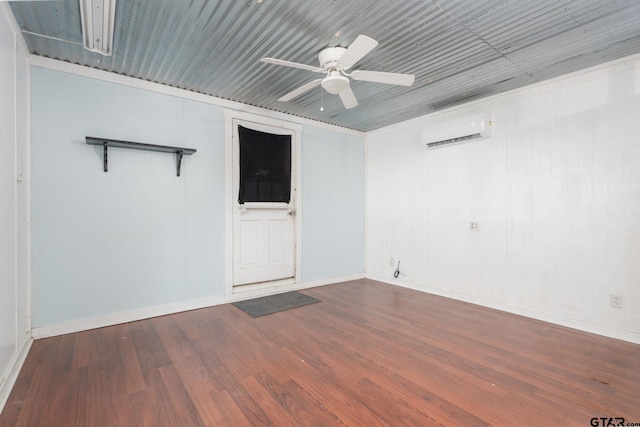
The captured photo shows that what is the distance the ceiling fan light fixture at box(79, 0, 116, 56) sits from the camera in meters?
1.91

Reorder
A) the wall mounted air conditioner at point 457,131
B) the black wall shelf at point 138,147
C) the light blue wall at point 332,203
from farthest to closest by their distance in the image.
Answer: the light blue wall at point 332,203 < the wall mounted air conditioner at point 457,131 < the black wall shelf at point 138,147

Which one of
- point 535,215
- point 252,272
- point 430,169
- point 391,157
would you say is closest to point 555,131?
point 535,215

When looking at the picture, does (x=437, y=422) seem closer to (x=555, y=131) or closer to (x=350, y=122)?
(x=555, y=131)

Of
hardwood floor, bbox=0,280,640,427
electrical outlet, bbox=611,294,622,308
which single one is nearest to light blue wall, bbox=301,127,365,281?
hardwood floor, bbox=0,280,640,427

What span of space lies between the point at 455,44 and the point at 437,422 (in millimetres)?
2766

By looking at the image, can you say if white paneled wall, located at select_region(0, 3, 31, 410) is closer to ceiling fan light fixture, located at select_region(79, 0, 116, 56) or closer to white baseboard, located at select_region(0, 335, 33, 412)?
white baseboard, located at select_region(0, 335, 33, 412)

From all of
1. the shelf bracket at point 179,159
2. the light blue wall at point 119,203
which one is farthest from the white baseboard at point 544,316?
the shelf bracket at point 179,159

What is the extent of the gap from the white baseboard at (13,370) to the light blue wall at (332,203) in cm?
296

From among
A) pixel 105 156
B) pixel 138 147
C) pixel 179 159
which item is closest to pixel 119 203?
pixel 105 156

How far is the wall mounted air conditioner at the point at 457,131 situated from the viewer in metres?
3.54

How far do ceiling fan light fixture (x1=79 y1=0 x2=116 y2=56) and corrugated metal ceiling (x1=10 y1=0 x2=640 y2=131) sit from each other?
0.10 m

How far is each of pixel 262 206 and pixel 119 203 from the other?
64.0 inches

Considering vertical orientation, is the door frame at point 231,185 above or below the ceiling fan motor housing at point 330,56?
below

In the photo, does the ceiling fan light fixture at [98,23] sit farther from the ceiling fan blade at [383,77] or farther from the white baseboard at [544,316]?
the white baseboard at [544,316]
